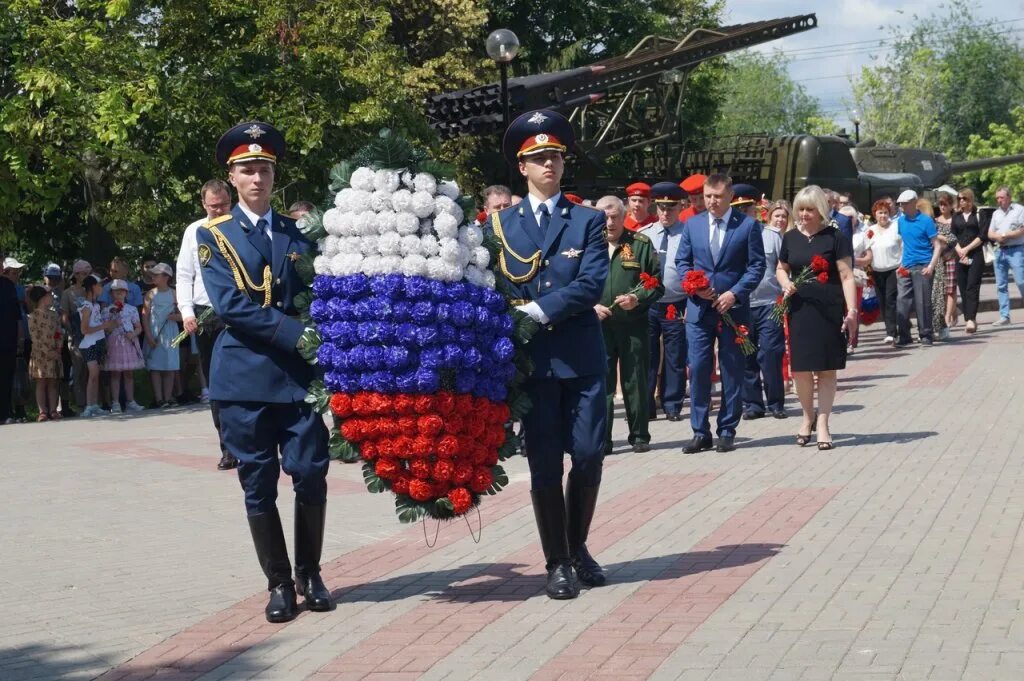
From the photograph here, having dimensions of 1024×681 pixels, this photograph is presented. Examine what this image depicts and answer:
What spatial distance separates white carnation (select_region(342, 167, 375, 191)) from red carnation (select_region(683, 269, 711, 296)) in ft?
17.2

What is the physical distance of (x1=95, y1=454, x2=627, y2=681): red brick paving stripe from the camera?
5777mm

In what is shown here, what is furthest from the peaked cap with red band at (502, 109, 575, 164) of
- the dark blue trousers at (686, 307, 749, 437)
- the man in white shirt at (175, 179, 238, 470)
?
the dark blue trousers at (686, 307, 749, 437)

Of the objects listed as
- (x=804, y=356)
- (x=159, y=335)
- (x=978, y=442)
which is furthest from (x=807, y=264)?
(x=159, y=335)

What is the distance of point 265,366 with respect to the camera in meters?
6.40

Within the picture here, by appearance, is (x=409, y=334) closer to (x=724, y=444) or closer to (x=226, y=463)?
(x=724, y=444)

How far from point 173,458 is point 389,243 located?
22.8 feet

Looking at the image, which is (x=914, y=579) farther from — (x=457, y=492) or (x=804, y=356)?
(x=804, y=356)

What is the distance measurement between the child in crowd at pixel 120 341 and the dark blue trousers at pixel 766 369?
7274 millimetres

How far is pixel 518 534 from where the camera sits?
8297 mm

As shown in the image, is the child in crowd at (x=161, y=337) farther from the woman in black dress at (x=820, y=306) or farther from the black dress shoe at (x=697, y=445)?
the woman in black dress at (x=820, y=306)

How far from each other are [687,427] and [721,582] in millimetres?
6452

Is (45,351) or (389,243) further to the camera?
(45,351)

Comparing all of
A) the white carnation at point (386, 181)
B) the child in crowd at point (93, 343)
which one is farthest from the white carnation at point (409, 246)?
the child in crowd at point (93, 343)

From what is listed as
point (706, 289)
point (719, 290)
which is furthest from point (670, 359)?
point (706, 289)
